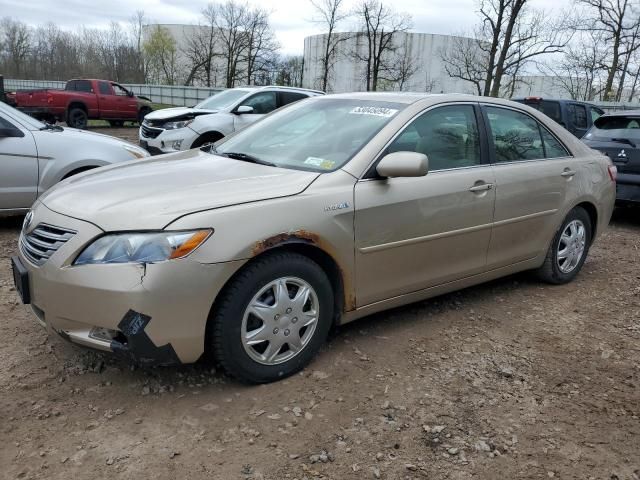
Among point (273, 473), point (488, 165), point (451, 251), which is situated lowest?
point (273, 473)

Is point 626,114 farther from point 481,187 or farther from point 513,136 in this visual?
point 481,187

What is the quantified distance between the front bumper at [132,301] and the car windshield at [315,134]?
1007 mm

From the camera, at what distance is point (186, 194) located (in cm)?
286

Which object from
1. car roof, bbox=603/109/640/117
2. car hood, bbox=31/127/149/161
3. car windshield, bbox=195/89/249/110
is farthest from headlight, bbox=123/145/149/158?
car roof, bbox=603/109/640/117

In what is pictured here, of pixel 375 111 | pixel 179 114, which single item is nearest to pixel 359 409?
pixel 375 111

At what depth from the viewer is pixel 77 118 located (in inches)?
744

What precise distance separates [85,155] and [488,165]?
4.13 meters

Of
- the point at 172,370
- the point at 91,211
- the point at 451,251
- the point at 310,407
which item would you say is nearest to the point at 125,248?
the point at 91,211

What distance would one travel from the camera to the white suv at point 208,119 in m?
9.58

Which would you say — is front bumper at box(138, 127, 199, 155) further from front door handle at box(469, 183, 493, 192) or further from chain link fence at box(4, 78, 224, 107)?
chain link fence at box(4, 78, 224, 107)

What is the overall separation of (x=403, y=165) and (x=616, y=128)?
19.2 ft

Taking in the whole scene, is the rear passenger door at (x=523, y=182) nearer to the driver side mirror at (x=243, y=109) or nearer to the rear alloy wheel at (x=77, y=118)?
the driver side mirror at (x=243, y=109)

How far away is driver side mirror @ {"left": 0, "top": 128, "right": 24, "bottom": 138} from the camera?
18.2ft

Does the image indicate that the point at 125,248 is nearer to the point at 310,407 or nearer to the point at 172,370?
the point at 172,370
